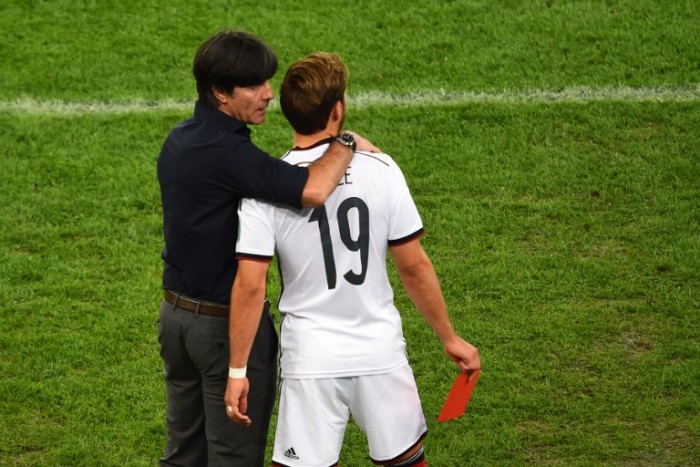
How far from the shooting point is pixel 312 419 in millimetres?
4047

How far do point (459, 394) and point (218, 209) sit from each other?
1079 mm

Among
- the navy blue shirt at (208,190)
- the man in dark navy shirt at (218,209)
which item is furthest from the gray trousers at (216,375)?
the navy blue shirt at (208,190)

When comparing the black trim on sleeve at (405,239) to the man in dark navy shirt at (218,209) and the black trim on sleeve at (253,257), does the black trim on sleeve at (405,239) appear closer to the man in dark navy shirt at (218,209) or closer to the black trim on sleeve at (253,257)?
the man in dark navy shirt at (218,209)

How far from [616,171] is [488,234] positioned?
1120mm

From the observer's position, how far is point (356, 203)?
3982 millimetres

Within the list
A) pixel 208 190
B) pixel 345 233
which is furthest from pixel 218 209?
pixel 345 233

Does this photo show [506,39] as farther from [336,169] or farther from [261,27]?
[336,169]

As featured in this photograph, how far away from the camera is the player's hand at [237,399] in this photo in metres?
4.05

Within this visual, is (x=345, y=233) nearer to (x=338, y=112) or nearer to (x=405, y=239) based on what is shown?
(x=405, y=239)

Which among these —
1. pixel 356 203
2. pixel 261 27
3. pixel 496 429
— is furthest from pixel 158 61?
pixel 356 203

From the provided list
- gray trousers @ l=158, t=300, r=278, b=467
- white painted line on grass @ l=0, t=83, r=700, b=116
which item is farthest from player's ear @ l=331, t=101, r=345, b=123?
white painted line on grass @ l=0, t=83, r=700, b=116

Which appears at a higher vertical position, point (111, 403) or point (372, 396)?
point (372, 396)

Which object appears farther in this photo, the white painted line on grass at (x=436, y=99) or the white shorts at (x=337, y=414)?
the white painted line on grass at (x=436, y=99)

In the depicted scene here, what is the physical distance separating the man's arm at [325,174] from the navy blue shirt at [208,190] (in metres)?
0.05
